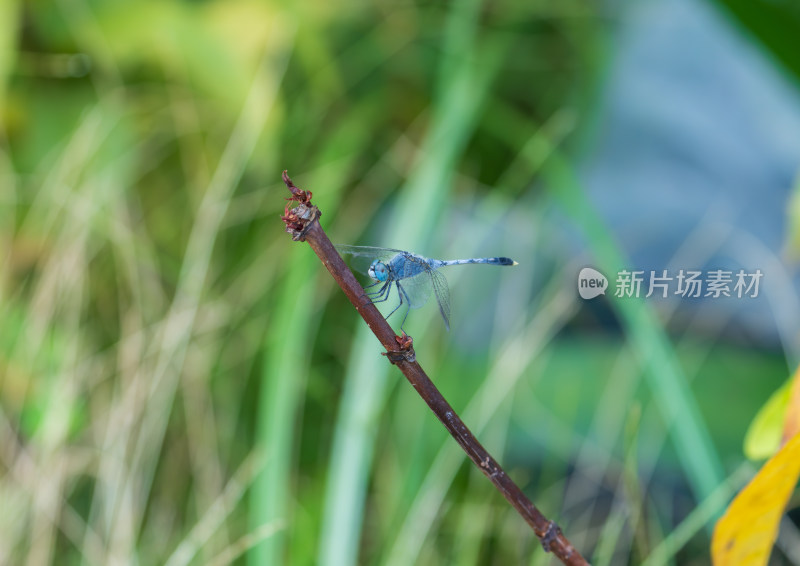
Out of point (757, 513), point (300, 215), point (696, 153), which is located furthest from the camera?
point (696, 153)

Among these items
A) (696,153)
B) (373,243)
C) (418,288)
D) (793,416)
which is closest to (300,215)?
(418,288)

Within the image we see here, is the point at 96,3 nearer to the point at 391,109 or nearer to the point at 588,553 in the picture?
the point at 391,109

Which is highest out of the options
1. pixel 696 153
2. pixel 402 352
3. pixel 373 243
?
pixel 373 243

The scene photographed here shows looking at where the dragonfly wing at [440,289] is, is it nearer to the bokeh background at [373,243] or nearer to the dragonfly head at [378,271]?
the dragonfly head at [378,271]

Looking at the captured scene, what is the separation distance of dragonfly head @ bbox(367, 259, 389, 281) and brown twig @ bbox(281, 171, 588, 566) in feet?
0.30

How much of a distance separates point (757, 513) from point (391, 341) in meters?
0.22

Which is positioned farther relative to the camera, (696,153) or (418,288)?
(696,153)

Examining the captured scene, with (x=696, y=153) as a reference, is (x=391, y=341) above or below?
below

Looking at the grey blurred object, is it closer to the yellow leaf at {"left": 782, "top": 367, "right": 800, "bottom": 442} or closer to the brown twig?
the yellow leaf at {"left": 782, "top": 367, "right": 800, "bottom": 442}

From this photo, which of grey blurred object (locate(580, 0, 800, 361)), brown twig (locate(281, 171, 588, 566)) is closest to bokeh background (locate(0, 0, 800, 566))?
grey blurred object (locate(580, 0, 800, 361))

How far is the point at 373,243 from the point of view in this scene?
3.71ft

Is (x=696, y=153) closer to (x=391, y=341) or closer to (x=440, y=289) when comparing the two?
(x=440, y=289)

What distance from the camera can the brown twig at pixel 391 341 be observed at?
23cm

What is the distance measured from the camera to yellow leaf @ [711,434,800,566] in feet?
1.01
